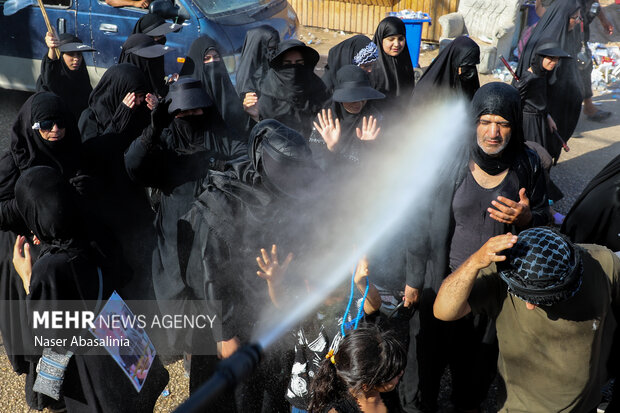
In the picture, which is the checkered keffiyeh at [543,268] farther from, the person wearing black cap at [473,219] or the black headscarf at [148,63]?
the black headscarf at [148,63]

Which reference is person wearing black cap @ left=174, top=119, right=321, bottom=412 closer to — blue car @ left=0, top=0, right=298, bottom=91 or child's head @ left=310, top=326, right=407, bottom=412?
child's head @ left=310, top=326, right=407, bottom=412

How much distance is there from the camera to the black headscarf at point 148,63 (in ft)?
18.5

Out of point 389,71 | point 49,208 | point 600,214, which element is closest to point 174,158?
point 49,208

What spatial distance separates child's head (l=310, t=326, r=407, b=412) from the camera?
2166 mm

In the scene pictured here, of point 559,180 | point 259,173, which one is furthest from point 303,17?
point 259,173

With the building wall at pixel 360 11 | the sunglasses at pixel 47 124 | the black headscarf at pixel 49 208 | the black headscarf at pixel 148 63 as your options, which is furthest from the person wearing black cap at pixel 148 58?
the building wall at pixel 360 11

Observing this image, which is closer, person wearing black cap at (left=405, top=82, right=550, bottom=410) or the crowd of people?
the crowd of people

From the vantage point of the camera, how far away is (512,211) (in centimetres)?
296

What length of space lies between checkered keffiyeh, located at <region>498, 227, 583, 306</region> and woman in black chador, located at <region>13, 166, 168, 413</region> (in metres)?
2.05

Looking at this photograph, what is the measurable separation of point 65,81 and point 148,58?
0.96 metres

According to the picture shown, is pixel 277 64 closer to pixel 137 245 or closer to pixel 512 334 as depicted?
pixel 137 245

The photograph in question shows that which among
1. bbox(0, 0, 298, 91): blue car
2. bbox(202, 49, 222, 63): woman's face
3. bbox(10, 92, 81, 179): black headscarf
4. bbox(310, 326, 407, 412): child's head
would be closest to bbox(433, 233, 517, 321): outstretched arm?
bbox(310, 326, 407, 412): child's head

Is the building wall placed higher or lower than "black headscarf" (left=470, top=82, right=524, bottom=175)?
lower

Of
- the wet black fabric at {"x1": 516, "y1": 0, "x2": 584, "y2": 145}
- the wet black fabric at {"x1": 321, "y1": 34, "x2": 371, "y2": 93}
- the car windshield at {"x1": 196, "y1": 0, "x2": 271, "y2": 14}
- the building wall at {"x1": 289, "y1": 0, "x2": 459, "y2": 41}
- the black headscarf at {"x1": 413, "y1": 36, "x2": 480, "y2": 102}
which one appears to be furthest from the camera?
the building wall at {"x1": 289, "y1": 0, "x2": 459, "y2": 41}
